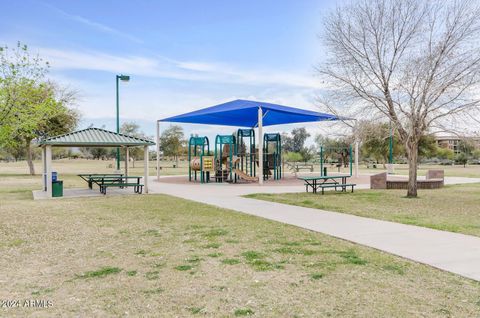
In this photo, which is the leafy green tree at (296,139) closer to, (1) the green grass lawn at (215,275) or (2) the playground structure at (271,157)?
(2) the playground structure at (271,157)

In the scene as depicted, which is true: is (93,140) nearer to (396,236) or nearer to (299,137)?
(396,236)

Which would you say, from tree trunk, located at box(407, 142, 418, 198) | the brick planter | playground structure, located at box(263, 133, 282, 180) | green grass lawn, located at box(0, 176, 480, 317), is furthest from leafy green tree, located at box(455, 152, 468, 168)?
green grass lawn, located at box(0, 176, 480, 317)

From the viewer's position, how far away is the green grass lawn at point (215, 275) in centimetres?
422

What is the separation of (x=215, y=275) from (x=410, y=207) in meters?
8.45

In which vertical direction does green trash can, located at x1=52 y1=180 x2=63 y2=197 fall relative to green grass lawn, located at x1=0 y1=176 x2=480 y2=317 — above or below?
above

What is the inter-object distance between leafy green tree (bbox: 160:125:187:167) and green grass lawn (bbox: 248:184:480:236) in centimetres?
4364

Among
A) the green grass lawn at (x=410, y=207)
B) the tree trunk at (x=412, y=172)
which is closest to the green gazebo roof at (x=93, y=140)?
the green grass lawn at (x=410, y=207)

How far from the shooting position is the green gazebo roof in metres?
16.0

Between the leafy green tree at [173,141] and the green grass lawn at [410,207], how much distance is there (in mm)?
43637

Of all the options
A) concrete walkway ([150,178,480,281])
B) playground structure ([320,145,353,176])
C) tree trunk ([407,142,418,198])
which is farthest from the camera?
playground structure ([320,145,353,176])

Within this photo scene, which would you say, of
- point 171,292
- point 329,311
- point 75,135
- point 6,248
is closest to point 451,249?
point 329,311

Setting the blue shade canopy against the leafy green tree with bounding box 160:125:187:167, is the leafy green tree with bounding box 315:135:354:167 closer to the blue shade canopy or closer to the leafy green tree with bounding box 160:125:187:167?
the blue shade canopy

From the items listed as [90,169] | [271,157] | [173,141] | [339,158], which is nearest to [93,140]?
[271,157]

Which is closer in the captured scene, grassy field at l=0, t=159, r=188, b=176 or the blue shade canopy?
the blue shade canopy
